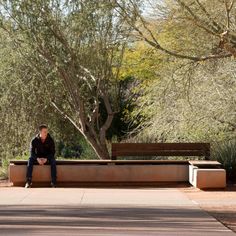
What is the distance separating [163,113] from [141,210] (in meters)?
9.53

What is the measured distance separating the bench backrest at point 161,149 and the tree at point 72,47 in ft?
7.25

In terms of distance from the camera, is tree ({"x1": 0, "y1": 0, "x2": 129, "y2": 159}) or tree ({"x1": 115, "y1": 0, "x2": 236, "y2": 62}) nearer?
tree ({"x1": 115, "y1": 0, "x2": 236, "y2": 62})

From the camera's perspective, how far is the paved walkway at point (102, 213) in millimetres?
9438

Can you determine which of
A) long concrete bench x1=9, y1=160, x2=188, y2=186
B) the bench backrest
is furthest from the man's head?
the bench backrest

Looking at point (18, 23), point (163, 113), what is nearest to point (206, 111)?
point (163, 113)

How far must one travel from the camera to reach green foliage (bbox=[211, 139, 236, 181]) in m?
18.3

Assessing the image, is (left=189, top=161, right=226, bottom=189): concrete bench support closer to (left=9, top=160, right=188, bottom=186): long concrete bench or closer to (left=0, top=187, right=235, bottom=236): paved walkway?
(left=0, top=187, right=235, bottom=236): paved walkway

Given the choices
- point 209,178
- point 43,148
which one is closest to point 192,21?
point 209,178

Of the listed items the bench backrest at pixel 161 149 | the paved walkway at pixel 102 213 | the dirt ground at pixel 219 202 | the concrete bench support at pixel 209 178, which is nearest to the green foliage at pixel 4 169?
the bench backrest at pixel 161 149

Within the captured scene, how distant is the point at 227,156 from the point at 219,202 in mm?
5432

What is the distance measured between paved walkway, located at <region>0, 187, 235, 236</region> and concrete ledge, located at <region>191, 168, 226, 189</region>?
59 centimetres

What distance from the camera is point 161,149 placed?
59.9 ft

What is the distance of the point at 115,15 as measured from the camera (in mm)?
17969

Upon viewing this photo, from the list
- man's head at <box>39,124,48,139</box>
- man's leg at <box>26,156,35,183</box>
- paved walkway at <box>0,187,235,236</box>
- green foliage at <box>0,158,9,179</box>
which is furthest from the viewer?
green foliage at <box>0,158,9,179</box>
